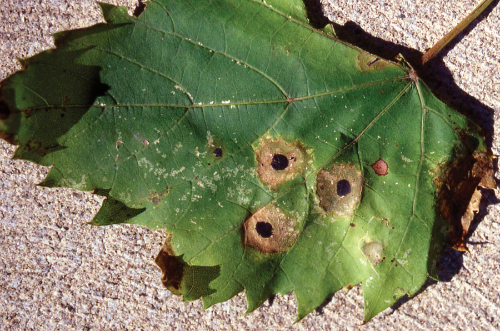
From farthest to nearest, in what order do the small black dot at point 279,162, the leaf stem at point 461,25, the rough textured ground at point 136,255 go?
1. the rough textured ground at point 136,255
2. the leaf stem at point 461,25
3. the small black dot at point 279,162

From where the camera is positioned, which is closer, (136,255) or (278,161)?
(278,161)

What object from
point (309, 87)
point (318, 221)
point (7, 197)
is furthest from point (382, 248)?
point (7, 197)

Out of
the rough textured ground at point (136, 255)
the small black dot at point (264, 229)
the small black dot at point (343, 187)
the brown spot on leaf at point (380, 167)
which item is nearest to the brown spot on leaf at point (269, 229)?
the small black dot at point (264, 229)

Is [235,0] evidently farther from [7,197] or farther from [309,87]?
[7,197]

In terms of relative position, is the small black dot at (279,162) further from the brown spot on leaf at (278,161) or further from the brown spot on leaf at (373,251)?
the brown spot on leaf at (373,251)

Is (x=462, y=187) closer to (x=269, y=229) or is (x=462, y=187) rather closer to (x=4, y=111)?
(x=269, y=229)

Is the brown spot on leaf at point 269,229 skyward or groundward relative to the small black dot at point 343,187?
groundward

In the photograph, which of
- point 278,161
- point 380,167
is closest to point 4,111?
point 278,161
